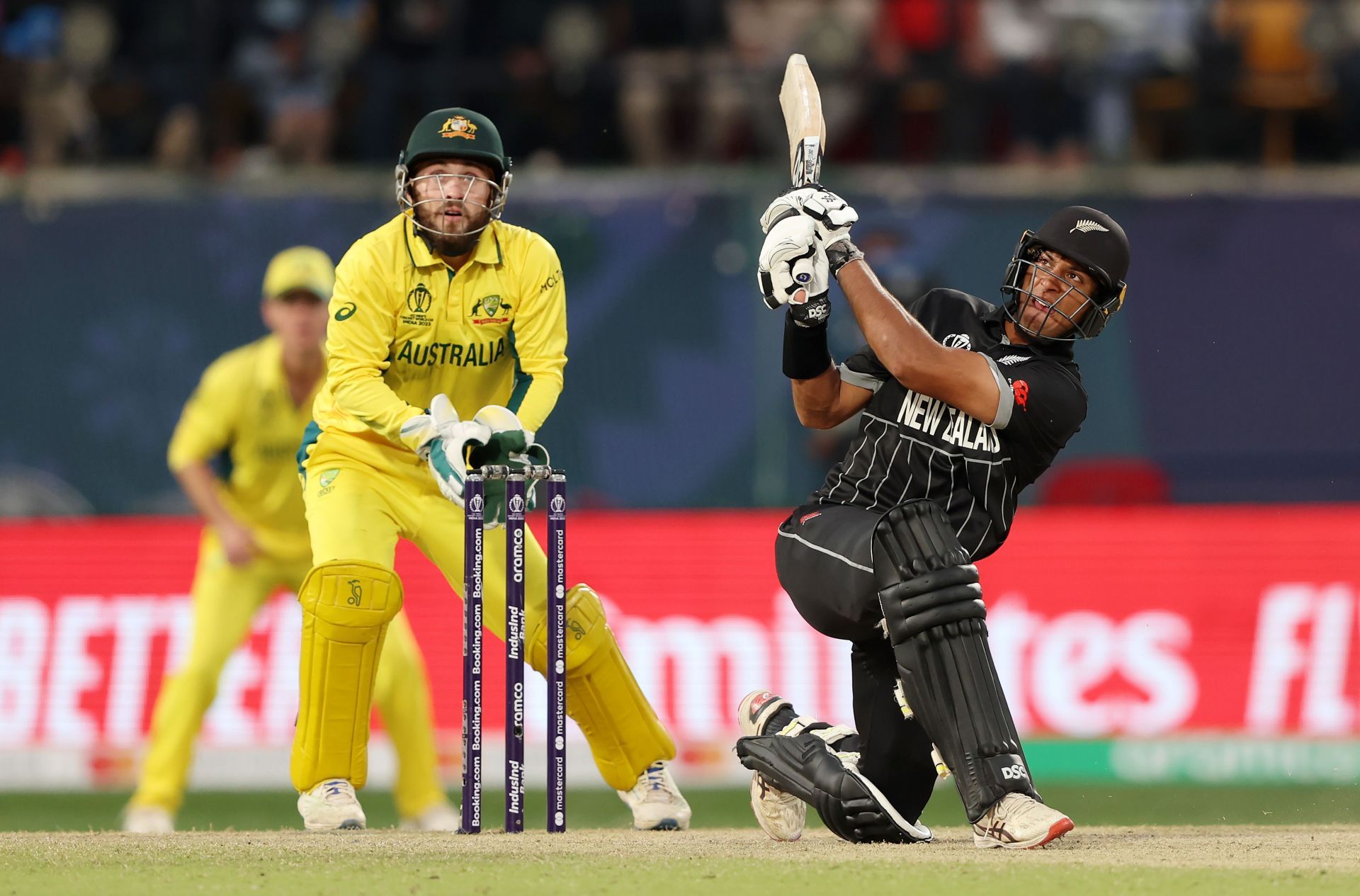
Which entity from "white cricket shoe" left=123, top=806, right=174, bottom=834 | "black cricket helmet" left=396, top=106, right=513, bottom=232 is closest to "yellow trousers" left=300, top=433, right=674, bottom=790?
"black cricket helmet" left=396, top=106, right=513, bottom=232

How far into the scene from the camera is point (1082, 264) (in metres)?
5.05

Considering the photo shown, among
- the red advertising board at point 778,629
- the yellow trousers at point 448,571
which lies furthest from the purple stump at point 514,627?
the red advertising board at point 778,629

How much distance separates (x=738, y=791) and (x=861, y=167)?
4393 mm

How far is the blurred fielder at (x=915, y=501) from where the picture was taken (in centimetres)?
471

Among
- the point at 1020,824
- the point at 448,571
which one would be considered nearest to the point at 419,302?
the point at 448,571

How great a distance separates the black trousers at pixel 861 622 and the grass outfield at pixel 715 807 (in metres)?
2.02

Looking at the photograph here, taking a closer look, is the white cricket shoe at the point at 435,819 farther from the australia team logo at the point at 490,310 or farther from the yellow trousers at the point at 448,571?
the australia team logo at the point at 490,310

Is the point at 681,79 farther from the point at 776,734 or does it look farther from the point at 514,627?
the point at 514,627

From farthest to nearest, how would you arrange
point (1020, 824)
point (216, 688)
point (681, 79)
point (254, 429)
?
→ point (681, 79)
point (254, 429)
point (216, 688)
point (1020, 824)

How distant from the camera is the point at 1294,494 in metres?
10.3

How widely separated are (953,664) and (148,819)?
3.43 meters

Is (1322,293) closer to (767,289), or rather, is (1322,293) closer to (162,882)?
(767,289)

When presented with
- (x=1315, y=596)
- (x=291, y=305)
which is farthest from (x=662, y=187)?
(x=1315, y=596)

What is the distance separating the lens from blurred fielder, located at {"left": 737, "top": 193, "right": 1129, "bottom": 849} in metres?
4.71
